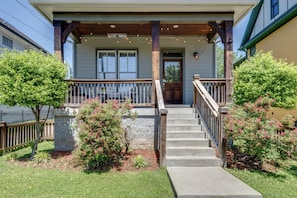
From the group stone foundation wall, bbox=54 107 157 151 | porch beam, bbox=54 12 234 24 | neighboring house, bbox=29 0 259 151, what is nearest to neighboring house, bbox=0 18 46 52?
neighboring house, bbox=29 0 259 151

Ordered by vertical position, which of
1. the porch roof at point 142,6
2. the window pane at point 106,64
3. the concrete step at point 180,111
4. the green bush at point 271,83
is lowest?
the concrete step at point 180,111

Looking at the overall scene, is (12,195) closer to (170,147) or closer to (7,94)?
(7,94)

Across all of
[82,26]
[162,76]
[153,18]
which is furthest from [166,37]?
[82,26]

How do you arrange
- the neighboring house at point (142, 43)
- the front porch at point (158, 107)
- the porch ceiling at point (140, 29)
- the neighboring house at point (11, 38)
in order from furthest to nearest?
the neighboring house at point (11, 38), the porch ceiling at point (140, 29), the neighboring house at point (142, 43), the front porch at point (158, 107)

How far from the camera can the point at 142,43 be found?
35.2 feet

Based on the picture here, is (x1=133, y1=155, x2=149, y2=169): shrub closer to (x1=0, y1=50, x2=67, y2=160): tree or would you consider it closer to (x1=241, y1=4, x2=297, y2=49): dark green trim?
(x1=0, y1=50, x2=67, y2=160): tree

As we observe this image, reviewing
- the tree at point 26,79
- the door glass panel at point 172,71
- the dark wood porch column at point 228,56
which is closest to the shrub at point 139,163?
the tree at point 26,79

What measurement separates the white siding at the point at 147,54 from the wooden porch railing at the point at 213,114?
2.44 metres

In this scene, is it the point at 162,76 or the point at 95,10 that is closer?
the point at 95,10

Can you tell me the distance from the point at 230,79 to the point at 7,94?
6.87 meters

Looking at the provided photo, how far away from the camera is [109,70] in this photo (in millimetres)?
10695

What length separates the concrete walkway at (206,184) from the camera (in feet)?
13.4

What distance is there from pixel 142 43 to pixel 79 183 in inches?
289

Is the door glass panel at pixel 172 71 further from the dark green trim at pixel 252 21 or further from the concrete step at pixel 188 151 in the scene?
the dark green trim at pixel 252 21
